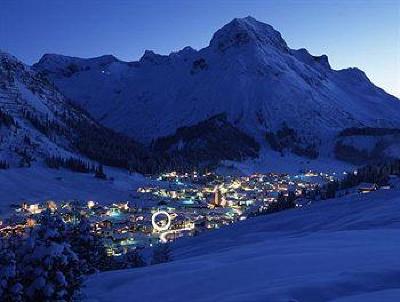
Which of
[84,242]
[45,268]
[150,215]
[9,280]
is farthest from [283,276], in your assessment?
[150,215]

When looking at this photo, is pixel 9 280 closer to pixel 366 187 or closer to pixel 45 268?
pixel 45 268

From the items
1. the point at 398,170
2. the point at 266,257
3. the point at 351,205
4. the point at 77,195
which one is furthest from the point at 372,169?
the point at 266,257

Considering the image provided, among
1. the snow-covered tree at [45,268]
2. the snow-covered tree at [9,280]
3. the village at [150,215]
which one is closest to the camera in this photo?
the snow-covered tree at [9,280]

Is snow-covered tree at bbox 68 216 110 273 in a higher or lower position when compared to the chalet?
lower

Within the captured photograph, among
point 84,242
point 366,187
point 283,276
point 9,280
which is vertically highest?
point 366,187

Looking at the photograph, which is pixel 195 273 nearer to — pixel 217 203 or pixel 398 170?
A: pixel 398 170

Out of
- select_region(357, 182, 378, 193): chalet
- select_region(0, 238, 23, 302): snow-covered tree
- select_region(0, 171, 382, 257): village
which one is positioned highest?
select_region(357, 182, 378, 193): chalet

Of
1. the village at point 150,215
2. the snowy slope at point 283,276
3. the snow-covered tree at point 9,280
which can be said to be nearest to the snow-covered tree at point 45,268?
the snow-covered tree at point 9,280

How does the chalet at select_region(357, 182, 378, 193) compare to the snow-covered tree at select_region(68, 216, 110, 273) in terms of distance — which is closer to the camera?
the snow-covered tree at select_region(68, 216, 110, 273)

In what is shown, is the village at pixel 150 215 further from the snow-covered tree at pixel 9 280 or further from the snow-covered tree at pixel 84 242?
the snow-covered tree at pixel 9 280

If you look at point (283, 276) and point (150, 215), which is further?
point (150, 215)

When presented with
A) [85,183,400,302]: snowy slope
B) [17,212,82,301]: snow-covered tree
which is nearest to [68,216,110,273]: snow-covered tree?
[85,183,400,302]: snowy slope

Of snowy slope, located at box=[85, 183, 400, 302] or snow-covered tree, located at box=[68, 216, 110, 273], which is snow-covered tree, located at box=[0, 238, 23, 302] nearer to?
snowy slope, located at box=[85, 183, 400, 302]
